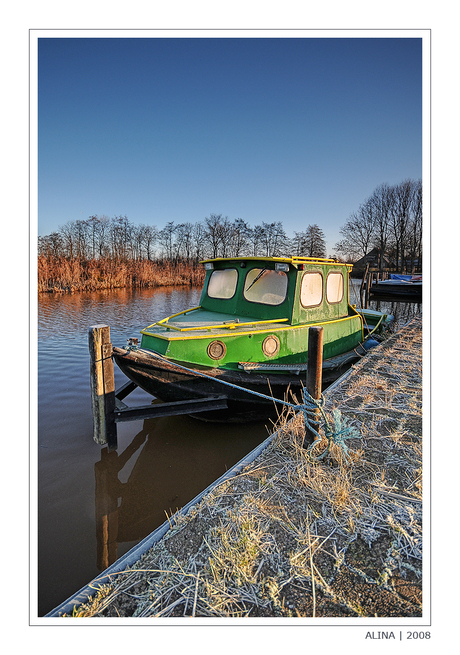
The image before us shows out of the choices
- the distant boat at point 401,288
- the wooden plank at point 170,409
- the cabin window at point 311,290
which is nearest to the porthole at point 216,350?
the wooden plank at point 170,409

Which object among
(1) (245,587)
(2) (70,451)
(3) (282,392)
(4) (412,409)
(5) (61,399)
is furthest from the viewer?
(5) (61,399)

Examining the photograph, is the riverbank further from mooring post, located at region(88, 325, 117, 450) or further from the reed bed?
the reed bed

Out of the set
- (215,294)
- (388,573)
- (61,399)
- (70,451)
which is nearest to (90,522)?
(70,451)

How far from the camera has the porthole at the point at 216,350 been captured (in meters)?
5.46

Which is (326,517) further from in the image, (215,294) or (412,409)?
(215,294)

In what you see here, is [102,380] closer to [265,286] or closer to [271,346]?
[271,346]

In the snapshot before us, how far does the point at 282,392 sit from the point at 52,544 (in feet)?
13.3

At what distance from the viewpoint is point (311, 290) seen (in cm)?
679

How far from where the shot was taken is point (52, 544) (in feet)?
12.0

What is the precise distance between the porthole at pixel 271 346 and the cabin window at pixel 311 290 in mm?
1033

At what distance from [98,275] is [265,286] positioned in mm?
21869

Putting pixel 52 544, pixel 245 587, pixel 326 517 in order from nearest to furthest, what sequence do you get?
pixel 245 587, pixel 326 517, pixel 52 544

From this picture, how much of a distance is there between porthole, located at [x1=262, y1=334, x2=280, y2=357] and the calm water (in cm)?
135

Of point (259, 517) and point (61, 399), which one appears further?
point (61, 399)
